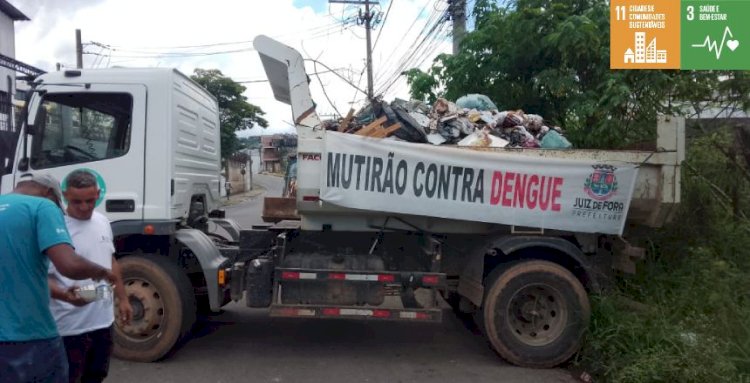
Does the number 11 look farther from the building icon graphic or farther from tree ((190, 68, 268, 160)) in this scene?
tree ((190, 68, 268, 160))

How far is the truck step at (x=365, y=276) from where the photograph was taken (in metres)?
5.43

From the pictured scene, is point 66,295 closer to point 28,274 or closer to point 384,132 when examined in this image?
point 28,274

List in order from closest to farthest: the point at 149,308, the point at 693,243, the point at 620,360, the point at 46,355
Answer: the point at 46,355
the point at 620,360
the point at 149,308
the point at 693,243

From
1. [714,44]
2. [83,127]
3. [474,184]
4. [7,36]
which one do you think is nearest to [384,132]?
[474,184]

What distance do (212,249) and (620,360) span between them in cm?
363

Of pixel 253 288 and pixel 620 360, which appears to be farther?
pixel 253 288

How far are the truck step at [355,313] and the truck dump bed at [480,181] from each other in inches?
31.7

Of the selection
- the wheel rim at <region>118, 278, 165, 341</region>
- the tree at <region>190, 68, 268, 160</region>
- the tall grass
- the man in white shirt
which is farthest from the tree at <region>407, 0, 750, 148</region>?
the tree at <region>190, 68, 268, 160</region>

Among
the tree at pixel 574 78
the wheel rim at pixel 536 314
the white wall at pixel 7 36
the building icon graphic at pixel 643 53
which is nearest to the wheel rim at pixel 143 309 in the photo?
the wheel rim at pixel 536 314

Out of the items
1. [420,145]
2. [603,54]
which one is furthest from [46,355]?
[603,54]

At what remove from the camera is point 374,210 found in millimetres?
5449

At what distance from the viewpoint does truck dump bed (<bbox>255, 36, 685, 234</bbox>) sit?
5391mm

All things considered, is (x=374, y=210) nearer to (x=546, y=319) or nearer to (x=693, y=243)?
(x=546, y=319)

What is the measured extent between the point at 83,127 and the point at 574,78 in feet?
19.8
